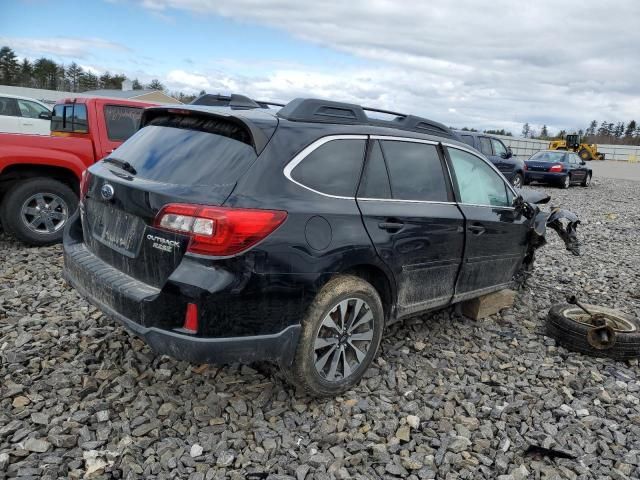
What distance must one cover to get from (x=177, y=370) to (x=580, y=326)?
10.8 ft

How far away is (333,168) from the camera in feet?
10.8

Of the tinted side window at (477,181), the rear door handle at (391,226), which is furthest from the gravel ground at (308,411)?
the tinted side window at (477,181)

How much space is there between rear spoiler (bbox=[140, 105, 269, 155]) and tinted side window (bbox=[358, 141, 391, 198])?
753 millimetres

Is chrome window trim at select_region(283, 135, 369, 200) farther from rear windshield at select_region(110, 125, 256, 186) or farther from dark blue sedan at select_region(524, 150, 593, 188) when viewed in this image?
dark blue sedan at select_region(524, 150, 593, 188)

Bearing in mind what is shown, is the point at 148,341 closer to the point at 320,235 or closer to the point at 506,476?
the point at 320,235

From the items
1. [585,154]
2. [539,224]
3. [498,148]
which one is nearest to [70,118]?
[539,224]

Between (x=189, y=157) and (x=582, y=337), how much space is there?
3.49m

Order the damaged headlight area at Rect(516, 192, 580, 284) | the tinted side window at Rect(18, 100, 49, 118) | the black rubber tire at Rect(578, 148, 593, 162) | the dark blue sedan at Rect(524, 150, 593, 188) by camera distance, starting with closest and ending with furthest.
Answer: the damaged headlight area at Rect(516, 192, 580, 284), the tinted side window at Rect(18, 100, 49, 118), the dark blue sedan at Rect(524, 150, 593, 188), the black rubber tire at Rect(578, 148, 593, 162)

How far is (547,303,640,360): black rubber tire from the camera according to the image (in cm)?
430

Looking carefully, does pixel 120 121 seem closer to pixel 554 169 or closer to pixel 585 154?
pixel 554 169

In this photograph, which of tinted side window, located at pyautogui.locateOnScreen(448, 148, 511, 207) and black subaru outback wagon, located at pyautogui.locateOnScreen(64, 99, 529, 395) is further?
tinted side window, located at pyautogui.locateOnScreen(448, 148, 511, 207)

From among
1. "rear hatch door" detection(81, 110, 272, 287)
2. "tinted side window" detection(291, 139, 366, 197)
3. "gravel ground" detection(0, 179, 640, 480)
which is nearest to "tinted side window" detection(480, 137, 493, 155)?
"gravel ground" detection(0, 179, 640, 480)

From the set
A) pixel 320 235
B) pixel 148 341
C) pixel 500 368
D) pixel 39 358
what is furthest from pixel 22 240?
pixel 500 368

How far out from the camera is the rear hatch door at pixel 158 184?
9.41ft
